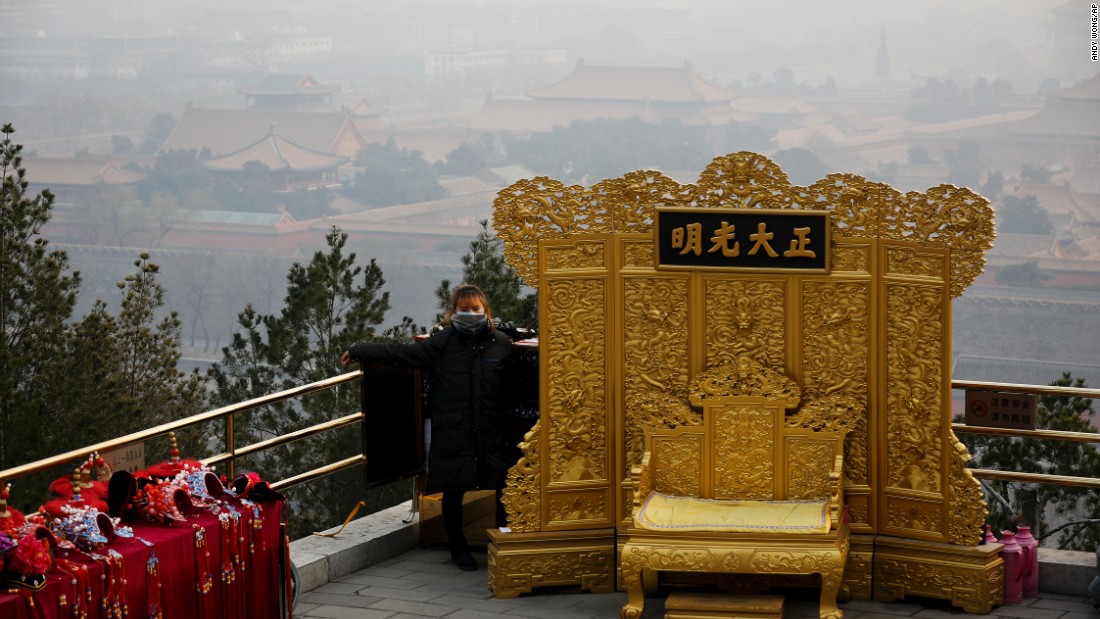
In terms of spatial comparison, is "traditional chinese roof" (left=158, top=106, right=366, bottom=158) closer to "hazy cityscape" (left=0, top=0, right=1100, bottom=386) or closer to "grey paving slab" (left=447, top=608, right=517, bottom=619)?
"hazy cityscape" (left=0, top=0, right=1100, bottom=386)

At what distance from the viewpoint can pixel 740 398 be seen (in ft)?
17.5

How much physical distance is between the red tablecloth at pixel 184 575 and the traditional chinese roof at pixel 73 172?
62.2m

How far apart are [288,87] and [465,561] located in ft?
222

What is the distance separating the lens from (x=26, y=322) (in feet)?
53.4

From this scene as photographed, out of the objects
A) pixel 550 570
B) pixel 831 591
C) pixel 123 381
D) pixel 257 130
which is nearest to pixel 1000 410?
pixel 831 591

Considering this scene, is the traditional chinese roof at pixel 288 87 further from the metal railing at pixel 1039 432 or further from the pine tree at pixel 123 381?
the metal railing at pixel 1039 432

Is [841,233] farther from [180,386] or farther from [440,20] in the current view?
[440,20]

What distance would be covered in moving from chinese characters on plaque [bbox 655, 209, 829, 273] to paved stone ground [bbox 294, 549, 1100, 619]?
4.17ft

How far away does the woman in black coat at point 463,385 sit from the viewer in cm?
561

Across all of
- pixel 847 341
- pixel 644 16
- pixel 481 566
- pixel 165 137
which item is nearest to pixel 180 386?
pixel 481 566

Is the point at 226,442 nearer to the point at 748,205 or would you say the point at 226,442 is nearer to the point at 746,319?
the point at 746,319

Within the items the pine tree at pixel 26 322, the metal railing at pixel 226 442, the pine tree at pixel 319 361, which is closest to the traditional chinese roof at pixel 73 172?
the pine tree at pixel 26 322

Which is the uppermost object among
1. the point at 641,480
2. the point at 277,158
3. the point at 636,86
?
the point at 636,86

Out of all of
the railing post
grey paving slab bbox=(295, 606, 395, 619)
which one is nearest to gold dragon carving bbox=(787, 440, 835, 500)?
grey paving slab bbox=(295, 606, 395, 619)
